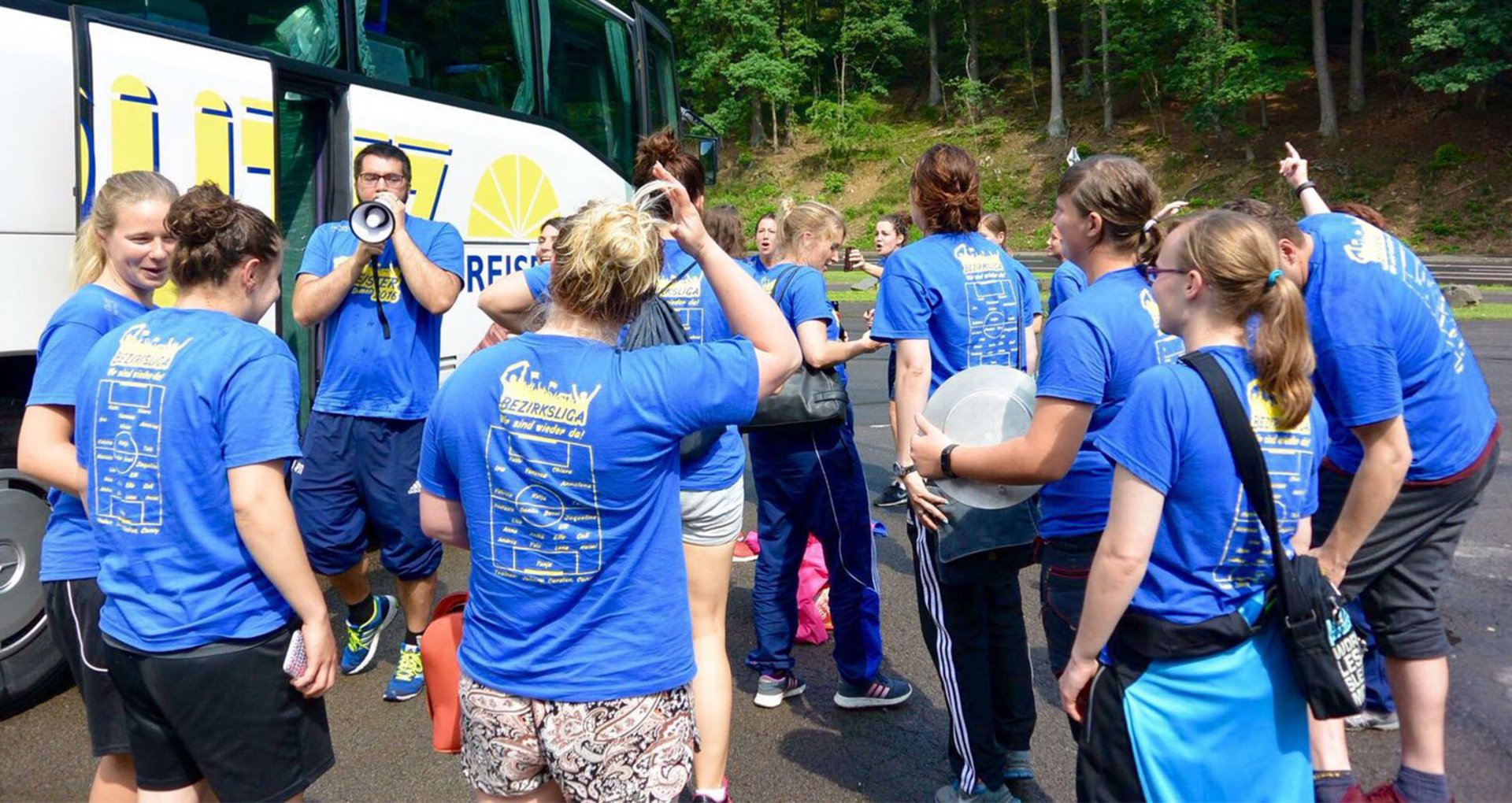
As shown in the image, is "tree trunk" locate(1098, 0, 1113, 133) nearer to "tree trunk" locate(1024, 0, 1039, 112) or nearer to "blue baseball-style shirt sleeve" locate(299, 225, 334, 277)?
"tree trunk" locate(1024, 0, 1039, 112)

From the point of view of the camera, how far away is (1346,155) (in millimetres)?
34094

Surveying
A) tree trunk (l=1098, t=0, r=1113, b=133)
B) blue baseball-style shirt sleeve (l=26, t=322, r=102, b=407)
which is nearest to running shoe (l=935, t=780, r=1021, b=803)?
blue baseball-style shirt sleeve (l=26, t=322, r=102, b=407)

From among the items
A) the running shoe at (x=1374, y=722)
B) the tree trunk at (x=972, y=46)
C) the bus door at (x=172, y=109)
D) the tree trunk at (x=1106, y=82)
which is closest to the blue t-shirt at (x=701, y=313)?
the bus door at (x=172, y=109)

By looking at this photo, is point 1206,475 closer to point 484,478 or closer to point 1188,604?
point 1188,604

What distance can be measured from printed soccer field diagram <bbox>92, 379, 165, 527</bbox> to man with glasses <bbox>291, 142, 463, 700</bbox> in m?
1.99

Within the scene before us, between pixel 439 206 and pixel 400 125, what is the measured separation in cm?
47

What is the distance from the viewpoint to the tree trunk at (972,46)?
152 ft

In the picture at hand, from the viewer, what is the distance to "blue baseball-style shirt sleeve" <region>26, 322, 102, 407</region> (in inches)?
110

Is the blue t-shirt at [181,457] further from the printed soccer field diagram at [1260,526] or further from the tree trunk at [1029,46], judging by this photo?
the tree trunk at [1029,46]

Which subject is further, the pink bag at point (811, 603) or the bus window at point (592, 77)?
the bus window at point (592, 77)

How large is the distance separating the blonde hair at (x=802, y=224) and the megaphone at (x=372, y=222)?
4.88 ft

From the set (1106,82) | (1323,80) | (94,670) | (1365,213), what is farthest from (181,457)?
(1106,82)

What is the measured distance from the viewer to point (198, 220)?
8.17 feet

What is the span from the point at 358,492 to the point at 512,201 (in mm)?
2682
